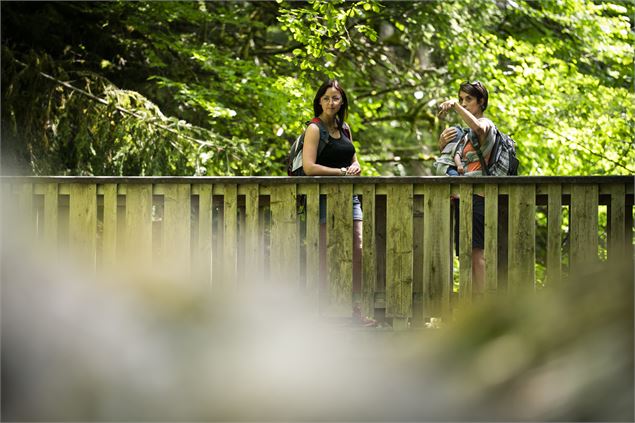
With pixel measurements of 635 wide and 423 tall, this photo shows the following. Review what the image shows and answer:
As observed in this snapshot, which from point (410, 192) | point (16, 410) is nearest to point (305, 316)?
point (16, 410)

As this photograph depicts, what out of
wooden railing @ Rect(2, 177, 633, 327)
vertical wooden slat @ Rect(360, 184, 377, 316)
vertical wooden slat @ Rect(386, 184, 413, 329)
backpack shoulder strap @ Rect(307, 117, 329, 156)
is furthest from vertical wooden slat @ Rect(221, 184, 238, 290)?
vertical wooden slat @ Rect(386, 184, 413, 329)

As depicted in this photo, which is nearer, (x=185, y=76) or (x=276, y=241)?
(x=276, y=241)

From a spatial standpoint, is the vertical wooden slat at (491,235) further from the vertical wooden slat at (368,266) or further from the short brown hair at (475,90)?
the short brown hair at (475,90)

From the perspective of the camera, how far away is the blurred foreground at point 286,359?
609 mm

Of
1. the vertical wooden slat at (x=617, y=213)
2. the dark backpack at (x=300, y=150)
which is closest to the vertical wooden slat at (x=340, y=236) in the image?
the dark backpack at (x=300, y=150)

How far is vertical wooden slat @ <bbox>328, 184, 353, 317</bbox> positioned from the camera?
605 cm

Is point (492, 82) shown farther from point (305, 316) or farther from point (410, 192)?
Answer: point (305, 316)

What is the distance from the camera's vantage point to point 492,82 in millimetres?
13617

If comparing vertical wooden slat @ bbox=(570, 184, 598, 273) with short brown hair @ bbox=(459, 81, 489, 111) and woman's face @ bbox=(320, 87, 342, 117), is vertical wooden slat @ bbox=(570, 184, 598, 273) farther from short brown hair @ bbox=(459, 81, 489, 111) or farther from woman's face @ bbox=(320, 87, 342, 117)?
woman's face @ bbox=(320, 87, 342, 117)

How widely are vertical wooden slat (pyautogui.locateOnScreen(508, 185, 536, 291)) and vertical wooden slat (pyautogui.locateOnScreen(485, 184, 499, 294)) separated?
103 mm

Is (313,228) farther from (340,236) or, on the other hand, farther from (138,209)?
(138,209)

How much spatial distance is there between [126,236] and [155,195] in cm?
39

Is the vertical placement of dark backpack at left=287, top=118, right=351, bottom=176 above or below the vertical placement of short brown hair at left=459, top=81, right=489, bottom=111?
below

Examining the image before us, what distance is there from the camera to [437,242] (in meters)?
6.02
